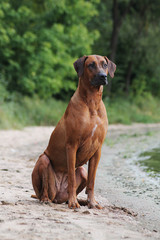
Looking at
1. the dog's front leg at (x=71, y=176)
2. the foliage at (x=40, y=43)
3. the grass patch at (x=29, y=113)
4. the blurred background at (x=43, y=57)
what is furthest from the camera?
the foliage at (x=40, y=43)

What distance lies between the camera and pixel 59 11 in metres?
21.4

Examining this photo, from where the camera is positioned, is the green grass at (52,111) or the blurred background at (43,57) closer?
the green grass at (52,111)

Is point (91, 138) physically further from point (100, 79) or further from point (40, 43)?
point (40, 43)

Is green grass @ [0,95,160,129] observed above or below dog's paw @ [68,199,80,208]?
below

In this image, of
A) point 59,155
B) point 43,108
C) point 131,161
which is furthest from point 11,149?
point 43,108

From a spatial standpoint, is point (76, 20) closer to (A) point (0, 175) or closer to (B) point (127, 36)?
(B) point (127, 36)

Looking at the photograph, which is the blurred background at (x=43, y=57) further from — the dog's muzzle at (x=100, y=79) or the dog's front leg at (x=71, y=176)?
the dog's muzzle at (x=100, y=79)

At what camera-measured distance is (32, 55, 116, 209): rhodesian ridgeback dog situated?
14.9 ft

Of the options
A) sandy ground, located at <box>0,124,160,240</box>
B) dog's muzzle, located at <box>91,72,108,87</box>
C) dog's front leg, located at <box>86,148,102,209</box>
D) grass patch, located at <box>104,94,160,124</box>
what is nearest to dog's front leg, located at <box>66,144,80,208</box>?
sandy ground, located at <box>0,124,160,240</box>

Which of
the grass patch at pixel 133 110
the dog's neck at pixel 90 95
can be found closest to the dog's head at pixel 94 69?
the dog's neck at pixel 90 95

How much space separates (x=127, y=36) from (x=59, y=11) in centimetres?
1056

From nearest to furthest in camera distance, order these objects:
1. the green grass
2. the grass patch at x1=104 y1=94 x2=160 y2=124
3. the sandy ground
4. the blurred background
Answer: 1. the sandy ground
2. the green grass
3. the blurred background
4. the grass patch at x1=104 y1=94 x2=160 y2=124

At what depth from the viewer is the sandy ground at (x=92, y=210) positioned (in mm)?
3406

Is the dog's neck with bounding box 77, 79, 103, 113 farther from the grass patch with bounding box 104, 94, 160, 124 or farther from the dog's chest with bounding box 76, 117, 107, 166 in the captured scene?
the grass patch with bounding box 104, 94, 160, 124
